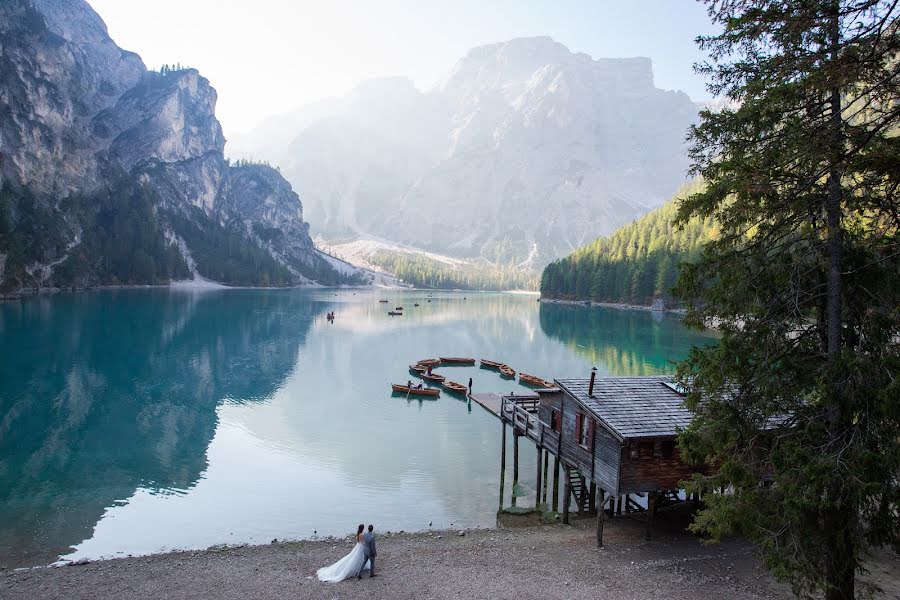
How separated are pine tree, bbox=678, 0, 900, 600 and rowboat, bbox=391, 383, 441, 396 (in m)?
46.3

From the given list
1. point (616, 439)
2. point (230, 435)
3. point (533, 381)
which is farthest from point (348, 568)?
point (533, 381)

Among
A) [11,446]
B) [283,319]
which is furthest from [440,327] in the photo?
[11,446]

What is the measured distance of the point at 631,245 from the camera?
184 m

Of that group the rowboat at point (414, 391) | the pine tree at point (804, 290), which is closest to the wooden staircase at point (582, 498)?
the pine tree at point (804, 290)

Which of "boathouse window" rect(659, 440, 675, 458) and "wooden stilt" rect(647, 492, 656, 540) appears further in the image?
"wooden stilt" rect(647, 492, 656, 540)

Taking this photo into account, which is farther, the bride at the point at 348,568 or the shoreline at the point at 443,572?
the bride at the point at 348,568

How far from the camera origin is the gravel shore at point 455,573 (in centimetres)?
1844

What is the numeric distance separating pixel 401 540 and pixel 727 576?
1260cm

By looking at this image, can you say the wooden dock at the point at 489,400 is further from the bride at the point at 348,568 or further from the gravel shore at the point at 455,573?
the bride at the point at 348,568

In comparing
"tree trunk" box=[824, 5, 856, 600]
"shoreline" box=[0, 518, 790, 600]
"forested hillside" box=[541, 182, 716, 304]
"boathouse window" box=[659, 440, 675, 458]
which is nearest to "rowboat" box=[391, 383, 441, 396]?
"shoreline" box=[0, 518, 790, 600]

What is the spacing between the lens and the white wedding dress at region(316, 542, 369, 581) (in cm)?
1958

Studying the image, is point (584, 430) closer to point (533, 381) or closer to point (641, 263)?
point (533, 381)

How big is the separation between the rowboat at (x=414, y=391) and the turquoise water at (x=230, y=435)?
1.41 meters

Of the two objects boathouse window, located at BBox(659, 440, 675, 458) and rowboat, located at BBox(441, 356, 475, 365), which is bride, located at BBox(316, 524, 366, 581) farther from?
rowboat, located at BBox(441, 356, 475, 365)
